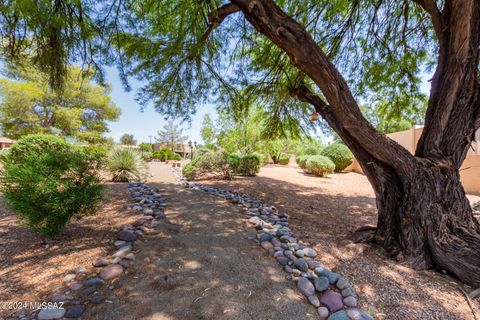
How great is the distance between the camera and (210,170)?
7648 mm

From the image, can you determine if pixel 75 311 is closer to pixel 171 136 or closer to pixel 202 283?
pixel 202 283

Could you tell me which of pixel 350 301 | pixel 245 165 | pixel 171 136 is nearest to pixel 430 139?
pixel 350 301

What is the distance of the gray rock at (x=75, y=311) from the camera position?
1.38 metres

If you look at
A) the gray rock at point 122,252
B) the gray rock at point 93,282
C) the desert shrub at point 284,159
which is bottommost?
the gray rock at point 93,282

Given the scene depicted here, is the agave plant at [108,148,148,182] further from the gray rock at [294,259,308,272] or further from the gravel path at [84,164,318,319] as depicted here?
the gray rock at [294,259,308,272]

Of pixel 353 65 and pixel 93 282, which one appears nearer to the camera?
pixel 93 282

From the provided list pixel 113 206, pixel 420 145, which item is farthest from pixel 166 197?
pixel 420 145

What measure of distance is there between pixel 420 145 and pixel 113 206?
4813 millimetres

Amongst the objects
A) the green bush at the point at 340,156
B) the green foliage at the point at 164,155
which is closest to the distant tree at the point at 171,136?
the green foliage at the point at 164,155

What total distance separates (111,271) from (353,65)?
18.1ft

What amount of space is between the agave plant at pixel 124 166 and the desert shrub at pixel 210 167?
5.93 ft

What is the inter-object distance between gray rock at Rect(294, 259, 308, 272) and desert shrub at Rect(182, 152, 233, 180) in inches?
208

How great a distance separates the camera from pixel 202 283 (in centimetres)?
175

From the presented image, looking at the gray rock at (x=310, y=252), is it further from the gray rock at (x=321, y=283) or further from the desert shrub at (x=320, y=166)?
the desert shrub at (x=320, y=166)
